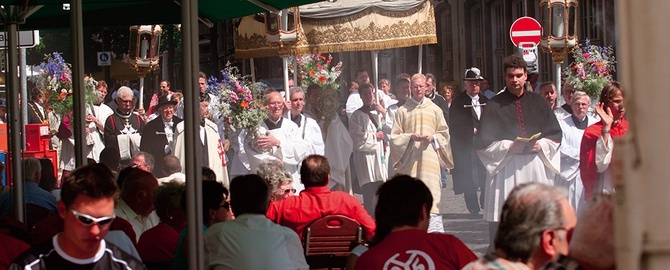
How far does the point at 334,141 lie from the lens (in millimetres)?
15578

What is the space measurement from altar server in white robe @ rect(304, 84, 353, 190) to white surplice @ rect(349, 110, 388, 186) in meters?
0.12

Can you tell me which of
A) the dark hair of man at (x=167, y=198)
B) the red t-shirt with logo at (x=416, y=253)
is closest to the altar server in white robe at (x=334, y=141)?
the dark hair of man at (x=167, y=198)

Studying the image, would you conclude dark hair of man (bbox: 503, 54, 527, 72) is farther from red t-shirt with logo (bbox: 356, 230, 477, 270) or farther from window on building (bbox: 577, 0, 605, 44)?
window on building (bbox: 577, 0, 605, 44)

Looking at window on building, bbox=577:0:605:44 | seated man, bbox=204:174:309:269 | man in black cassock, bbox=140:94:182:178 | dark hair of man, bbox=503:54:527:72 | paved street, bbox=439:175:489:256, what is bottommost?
paved street, bbox=439:175:489:256

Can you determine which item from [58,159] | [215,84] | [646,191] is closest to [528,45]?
[215,84]

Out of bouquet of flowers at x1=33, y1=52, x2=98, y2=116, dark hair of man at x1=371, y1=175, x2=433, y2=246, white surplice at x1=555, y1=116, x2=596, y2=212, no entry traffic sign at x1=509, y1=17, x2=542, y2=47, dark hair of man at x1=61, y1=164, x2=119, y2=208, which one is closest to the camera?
dark hair of man at x1=61, y1=164, x2=119, y2=208

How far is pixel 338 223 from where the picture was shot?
6926 millimetres

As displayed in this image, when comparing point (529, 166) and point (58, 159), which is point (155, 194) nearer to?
point (529, 166)

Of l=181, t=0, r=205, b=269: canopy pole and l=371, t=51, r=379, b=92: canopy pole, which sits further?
l=371, t=51, r=379, b=92: canopy pole

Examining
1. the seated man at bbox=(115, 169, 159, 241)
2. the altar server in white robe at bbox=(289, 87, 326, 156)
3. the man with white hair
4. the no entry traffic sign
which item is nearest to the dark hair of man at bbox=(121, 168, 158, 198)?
the seated man at bbox=(115, 169, 159, 241)

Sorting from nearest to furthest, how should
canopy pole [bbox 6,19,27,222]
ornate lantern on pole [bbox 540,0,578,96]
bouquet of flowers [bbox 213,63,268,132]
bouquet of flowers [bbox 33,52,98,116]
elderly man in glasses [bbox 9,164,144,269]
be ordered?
elderly man in glasses [bbox 9,164,144,269]
canopy pole [bbox 6,19,27,222]
bouquet of flowers [bbox 213,63,268,132]
bouquet of flowers [bbox 33,52,98,116]
ornate lantern on pole [bbox 540,0,578,96]

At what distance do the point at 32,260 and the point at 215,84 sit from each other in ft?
37.0

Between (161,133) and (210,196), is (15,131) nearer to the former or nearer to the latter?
(210,196)

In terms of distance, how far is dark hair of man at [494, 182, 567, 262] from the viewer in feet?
9.98
